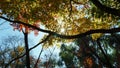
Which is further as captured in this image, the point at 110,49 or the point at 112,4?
the point at 110,49

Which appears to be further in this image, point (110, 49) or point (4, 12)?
point (110, 49)

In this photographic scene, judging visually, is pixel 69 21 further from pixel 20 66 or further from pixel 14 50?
A: pixel 20 66

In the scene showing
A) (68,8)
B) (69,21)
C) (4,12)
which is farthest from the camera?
(69,21)

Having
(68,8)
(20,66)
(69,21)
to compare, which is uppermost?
(68,8)

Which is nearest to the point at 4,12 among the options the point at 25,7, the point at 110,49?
the point at 25,7

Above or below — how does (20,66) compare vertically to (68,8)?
below

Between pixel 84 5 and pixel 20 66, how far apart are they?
4492 cm

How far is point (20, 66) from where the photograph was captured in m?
57.8

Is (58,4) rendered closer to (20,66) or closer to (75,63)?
(75,63)

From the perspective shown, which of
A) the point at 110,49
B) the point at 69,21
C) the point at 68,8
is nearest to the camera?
the point at 68,8

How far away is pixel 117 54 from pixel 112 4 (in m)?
32.0

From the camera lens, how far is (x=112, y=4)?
1318cm

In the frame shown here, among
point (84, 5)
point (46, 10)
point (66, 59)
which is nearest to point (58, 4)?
point (46, 10)

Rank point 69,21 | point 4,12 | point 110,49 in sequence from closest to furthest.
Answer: point 4,12 < point 69,21 < point 110,49
